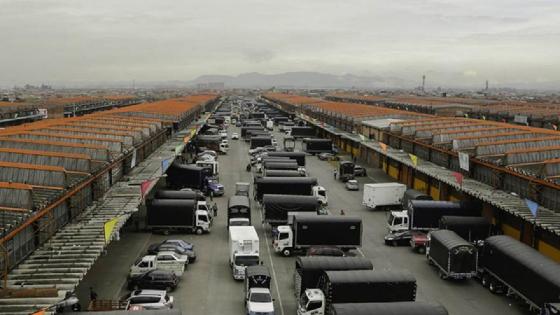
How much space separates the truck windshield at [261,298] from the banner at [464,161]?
21.1 meters

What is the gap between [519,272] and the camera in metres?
22.0

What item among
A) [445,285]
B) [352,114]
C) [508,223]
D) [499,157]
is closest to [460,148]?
[499,157]

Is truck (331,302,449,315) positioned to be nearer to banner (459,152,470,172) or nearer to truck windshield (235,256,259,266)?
truck windshield (235,256,259,266)

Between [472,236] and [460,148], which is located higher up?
[460,148]

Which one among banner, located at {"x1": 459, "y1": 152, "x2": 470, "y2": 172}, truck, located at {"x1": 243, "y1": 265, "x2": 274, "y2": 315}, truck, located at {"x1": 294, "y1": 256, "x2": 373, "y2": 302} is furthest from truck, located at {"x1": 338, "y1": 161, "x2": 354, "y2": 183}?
truck, located at {"x1": 243, "y1": 265, "x2": 274, "y2": 315}

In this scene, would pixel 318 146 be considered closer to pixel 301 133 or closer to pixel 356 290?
pixel 301 133

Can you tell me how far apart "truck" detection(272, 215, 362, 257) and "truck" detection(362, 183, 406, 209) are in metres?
10.9

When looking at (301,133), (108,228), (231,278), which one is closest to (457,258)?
(231,278)

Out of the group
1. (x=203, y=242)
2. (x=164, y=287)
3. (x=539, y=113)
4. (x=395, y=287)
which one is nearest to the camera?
(x=395, y=287)

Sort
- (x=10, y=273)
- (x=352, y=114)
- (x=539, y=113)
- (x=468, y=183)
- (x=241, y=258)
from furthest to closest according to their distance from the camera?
(x=539, y=113), (x=352, y=114), (x=468, y=183), (x=241, y=258), (x=10, y=273)

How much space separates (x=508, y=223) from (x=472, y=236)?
2677 millimetres

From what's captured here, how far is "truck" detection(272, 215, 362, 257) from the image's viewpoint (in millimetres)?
28797

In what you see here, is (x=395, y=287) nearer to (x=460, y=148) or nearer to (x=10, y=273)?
(x=10, y=273)

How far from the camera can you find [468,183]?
36.0 meters
